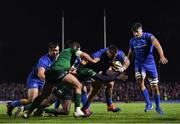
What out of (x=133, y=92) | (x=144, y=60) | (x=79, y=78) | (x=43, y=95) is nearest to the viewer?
(x=43, y=95)

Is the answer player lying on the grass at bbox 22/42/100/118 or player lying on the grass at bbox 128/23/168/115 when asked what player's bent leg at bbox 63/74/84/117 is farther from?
player lying on the grass at bbox 128/23/168/115

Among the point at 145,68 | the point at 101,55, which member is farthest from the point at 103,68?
the point at 145,68

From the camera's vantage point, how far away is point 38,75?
50.4 ft

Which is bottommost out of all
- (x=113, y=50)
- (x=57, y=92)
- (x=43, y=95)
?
(x=43, y=95)

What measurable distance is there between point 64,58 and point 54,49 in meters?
1.32

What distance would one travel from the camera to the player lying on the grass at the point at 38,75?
14637 millimetres

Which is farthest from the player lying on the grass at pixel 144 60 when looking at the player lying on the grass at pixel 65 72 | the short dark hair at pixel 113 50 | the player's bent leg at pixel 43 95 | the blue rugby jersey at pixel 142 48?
the player's bent leg at pixel 43 95

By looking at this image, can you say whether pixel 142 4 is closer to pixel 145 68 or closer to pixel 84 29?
pixel 84 29

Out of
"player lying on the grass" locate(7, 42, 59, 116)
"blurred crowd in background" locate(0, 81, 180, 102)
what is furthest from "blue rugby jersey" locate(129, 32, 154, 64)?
"blurred crowd in background" locate(0, 81, 180, 102)

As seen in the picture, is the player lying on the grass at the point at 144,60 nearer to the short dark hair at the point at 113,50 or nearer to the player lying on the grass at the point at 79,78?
the short dark hair at the point at 113,50

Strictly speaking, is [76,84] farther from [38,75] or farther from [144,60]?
[144,60]

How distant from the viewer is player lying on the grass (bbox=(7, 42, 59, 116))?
576 inches

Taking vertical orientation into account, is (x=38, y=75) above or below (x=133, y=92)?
below

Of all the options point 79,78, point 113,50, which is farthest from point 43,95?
point 113,50
